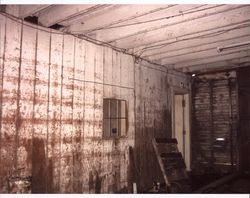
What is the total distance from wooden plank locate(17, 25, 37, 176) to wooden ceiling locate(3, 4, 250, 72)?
1.53 feet

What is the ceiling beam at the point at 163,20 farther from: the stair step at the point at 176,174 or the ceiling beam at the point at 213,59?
the stair step at the point at 176,174

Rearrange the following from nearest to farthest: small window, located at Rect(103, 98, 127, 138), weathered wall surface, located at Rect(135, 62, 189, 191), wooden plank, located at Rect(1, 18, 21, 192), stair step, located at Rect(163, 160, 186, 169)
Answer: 1. wooden plank, located at Rect(1, 18, 21, 192)
2. small window, located at Rect(103, 98, 127, 138)
3. stair step, located at Rect(163, 160, 186, 169)
4. weathered wall surface, located at Rect(135, 62, 189, 191)

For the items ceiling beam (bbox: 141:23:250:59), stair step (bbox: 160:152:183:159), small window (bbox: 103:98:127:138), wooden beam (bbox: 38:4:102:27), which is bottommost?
stair step (bbox: 160:152:183:159)

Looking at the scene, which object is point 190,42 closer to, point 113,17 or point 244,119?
point 113,17

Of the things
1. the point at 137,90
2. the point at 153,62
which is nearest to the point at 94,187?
the point at 137,90

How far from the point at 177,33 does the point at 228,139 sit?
15.2 ft

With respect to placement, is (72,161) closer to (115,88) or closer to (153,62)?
(115,88)

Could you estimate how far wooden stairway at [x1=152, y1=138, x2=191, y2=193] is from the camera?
6.12m

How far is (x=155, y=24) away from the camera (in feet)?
15.5

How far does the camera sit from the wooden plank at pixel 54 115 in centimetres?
452

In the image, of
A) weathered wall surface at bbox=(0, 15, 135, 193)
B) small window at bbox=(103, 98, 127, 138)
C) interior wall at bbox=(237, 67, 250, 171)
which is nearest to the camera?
weathered wall surface at bbox=(0, 15, 135, 193)

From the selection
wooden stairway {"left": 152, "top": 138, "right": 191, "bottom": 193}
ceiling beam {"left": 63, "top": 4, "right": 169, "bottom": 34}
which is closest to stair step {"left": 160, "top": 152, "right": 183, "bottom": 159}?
wooden stairway {"left": 152, "top": 138, "right": 191, "bottom": 193}

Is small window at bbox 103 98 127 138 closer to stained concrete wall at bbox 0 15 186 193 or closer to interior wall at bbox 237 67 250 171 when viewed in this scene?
stained concrete wall at bbox 0 15 186 193

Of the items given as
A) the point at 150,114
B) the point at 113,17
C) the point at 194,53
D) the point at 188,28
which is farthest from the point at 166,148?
the point at 113,17
